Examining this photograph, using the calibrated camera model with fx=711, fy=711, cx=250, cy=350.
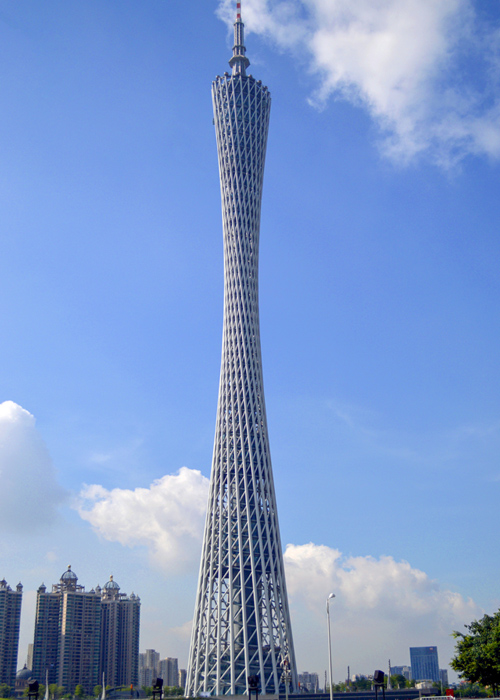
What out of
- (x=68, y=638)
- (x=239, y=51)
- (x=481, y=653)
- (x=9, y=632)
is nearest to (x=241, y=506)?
(x=481, y=653)

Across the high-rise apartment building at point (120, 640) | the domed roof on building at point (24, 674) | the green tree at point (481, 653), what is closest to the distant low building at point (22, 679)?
the domed roof on building at point (24, 674)

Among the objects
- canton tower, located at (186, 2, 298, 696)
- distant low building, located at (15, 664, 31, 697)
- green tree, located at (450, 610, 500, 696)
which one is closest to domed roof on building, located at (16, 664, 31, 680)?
distant low building, located at (15, 664, 31, 697)

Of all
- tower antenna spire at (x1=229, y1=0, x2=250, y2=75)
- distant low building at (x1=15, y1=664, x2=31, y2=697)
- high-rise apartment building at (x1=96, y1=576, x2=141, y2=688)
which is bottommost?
distant low building at (x1=15, y1=664, x2=31, y2=697)

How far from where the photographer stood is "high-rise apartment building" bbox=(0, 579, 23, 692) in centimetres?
14050

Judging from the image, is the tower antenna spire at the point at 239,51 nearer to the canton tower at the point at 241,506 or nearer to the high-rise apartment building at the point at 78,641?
the canton tower at the point at 241,506

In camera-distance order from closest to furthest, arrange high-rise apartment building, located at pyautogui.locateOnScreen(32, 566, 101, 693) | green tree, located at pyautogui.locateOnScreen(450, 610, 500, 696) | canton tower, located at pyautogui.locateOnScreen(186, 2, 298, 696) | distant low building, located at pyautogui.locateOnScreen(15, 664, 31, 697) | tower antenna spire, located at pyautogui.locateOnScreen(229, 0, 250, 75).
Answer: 1. green tree, located at pyautogui.locateOnScreen(450, 610, 500, 696)
2. canton tower, located at pyautogui.locateOnScreen(186, 2, 298, 696)
3. tower antenna spire, located at pyautogui.locateOnScreen(229, 0, 250, 75)
4. distant low building, located at pyautogui.locateOnScreen(15, 664, 31, 697)
5. high-rise apartment building, located at pyautogui.locateOnScreen(32, 566, 101, 693)

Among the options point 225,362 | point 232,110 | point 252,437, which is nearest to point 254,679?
point 252,437

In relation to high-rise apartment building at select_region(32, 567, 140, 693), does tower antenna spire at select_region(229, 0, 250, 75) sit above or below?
above

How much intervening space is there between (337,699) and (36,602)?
107145mm

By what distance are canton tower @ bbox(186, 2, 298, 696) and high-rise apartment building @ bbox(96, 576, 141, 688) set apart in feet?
315

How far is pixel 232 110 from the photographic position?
81.7m

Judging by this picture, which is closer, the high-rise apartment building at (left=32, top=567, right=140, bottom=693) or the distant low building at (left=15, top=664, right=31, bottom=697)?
the distant low building at (left=15, top=664, right=31, bottom=697)

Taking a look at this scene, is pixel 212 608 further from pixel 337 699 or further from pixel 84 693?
pixel 84 693

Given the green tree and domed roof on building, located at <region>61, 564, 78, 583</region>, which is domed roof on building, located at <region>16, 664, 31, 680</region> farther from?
the green tree
